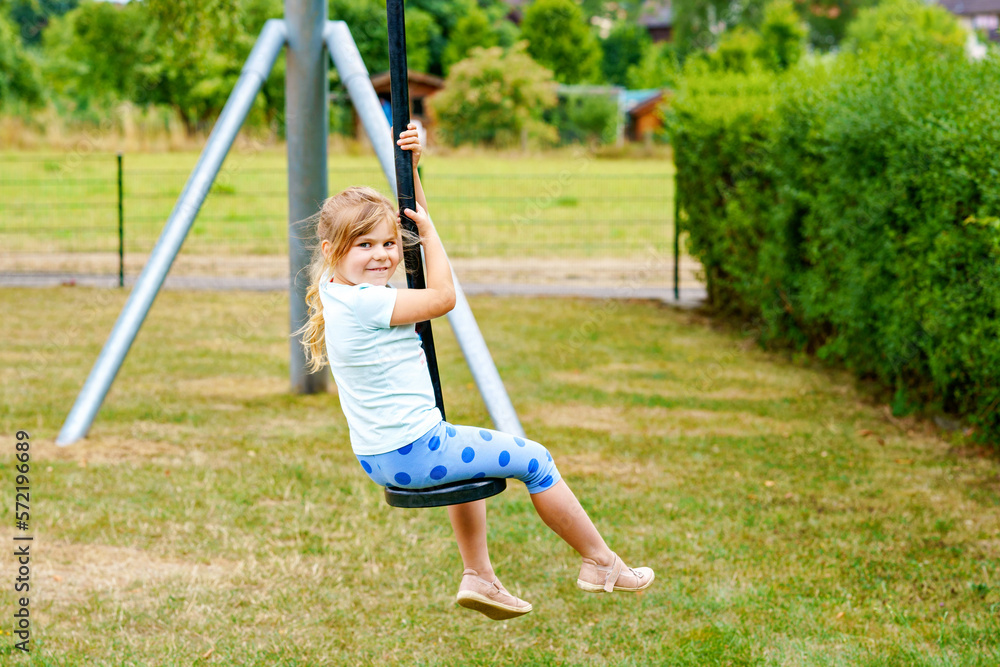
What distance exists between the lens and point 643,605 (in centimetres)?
421

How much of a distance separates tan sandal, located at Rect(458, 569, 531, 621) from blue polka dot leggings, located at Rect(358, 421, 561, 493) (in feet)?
1.37

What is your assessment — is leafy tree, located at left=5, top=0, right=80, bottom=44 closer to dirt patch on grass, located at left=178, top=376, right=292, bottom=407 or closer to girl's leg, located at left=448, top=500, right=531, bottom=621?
dirt patch on grass, located at left=178, top=376, right=292, bottom=407

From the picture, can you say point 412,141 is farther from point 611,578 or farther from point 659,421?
point 659,421

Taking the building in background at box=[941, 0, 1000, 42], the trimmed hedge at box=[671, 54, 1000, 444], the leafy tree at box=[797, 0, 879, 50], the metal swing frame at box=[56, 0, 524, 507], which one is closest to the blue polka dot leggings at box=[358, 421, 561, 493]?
the metal swing frame at box=[56, 0, 524, 507]

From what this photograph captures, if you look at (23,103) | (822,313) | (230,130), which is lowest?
(822,313)

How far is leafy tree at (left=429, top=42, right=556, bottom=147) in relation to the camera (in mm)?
37375

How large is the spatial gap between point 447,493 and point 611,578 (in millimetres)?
614

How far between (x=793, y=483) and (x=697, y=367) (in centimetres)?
306

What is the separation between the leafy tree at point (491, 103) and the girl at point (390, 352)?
34.9 m

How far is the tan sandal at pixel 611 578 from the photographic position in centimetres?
305

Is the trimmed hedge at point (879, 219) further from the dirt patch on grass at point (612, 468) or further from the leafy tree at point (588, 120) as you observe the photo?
the leafy tree at point (588, 120)

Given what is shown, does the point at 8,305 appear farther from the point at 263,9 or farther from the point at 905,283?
the point at 263,9

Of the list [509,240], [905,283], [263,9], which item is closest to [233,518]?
[905,283]

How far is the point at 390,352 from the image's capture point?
9.22ft
